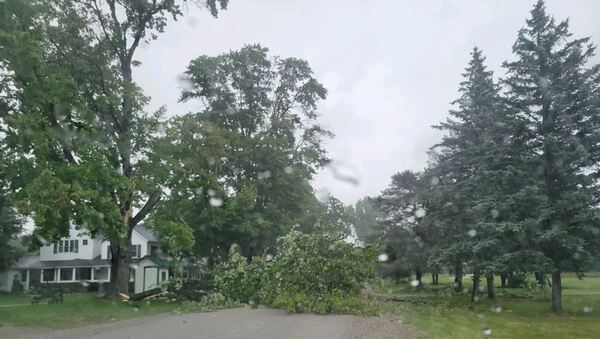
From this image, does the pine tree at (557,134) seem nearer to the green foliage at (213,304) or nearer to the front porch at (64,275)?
the green foliage at (213,304)

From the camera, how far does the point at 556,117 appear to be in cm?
1861

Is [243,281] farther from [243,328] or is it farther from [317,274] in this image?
[243,328]

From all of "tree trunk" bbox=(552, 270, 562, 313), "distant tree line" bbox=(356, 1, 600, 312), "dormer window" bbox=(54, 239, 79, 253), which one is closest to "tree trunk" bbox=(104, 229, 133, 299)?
"distant tree line" bbox=(356, 1, 600, 312)

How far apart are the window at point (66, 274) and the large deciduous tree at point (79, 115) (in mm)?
25199

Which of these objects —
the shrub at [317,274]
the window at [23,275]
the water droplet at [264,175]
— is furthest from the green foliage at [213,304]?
the window at [23,275]

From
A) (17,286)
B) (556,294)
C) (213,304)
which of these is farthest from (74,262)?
(556,294)

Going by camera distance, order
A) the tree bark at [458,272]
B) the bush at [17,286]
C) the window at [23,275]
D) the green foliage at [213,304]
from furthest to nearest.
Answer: the window at [23,275]
the bush at [17,286]
the tree bark at [458,272]
the green foliage at [213,304]

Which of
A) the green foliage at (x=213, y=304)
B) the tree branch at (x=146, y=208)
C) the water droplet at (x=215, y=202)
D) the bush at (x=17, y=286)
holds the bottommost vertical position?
the bush at (x=17, y=286)

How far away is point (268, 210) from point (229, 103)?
24.2ft

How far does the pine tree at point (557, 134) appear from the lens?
17250 mm

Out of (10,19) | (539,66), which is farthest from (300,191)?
(10,19)

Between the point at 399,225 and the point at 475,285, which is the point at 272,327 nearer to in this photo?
the point at 475,285

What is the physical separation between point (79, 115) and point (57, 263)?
3020 centimetres

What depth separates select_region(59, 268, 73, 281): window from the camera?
146 ft
